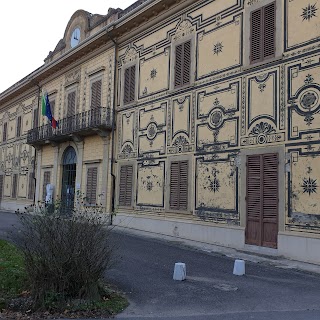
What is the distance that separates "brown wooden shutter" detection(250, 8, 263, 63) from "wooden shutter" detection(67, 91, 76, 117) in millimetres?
12131

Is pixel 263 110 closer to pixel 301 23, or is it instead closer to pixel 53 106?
pixel 301 23

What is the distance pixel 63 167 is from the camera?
76.3ft

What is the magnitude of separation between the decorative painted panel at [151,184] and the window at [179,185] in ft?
1.94

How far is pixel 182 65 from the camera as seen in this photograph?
15.4 metres

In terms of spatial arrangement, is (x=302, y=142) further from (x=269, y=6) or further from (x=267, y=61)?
(x=269, y=6)

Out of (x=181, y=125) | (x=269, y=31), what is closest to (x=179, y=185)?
(x=181, y=125)

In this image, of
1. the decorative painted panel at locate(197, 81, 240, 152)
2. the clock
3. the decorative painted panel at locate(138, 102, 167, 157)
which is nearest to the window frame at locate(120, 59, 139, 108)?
the decorative painted panel at locate(138, 102, 167, 157)

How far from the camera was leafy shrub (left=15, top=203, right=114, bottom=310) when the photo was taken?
19.9 feet

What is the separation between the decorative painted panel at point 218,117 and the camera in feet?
42.5

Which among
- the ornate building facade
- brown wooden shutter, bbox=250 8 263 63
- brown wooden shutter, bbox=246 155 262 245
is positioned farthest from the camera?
brown wooden shutter, bbox=250 8 263 63

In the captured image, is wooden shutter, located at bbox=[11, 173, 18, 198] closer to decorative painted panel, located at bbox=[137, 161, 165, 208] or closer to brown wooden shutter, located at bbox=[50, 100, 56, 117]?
brown wooden shutter, located at bbox=[50, 100, 56, 117]

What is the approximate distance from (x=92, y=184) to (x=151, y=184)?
4.65m


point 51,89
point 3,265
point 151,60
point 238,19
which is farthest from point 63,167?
point 3,265

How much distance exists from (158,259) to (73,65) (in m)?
15.1
